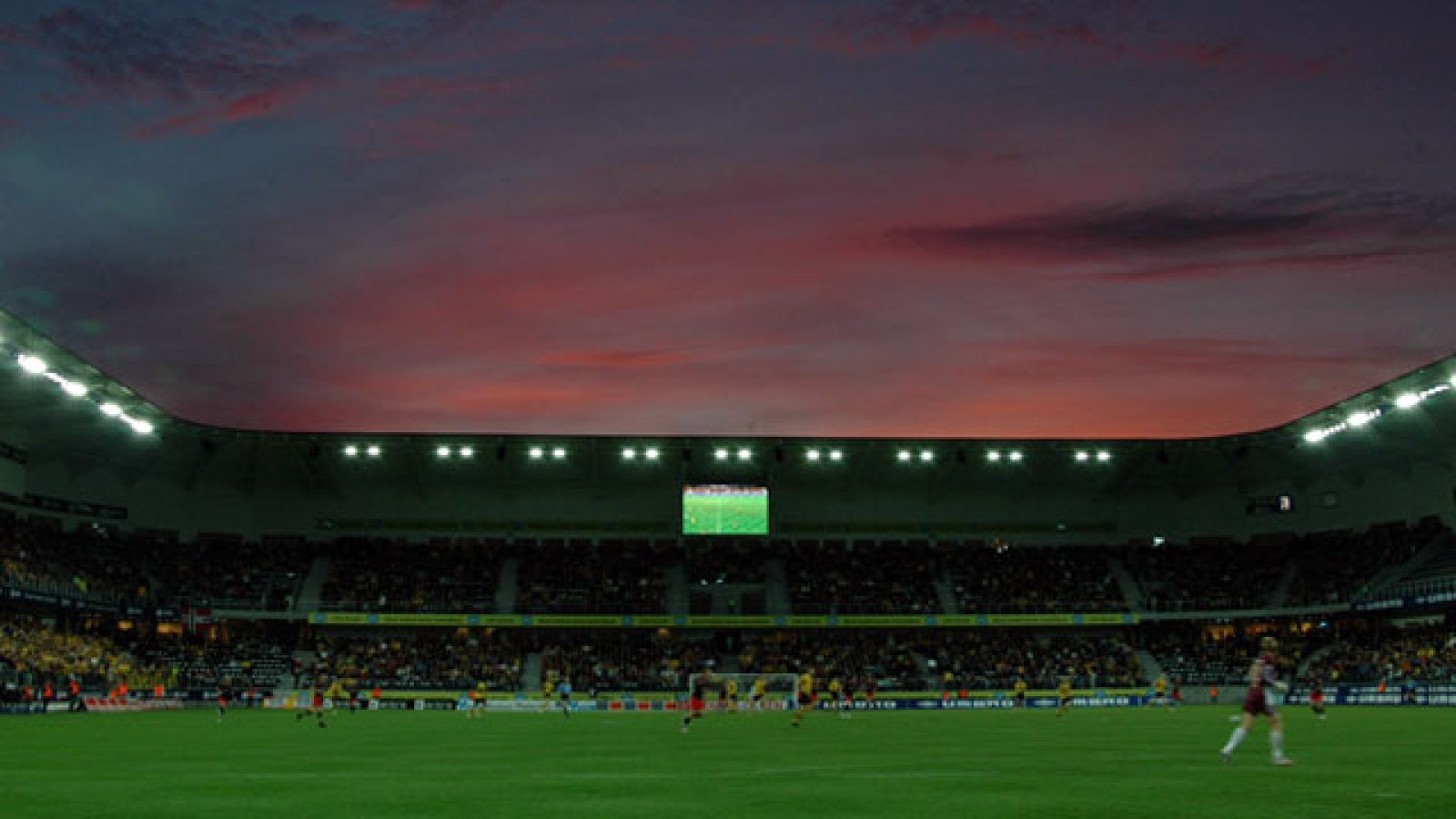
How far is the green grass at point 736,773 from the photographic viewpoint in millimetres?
14898

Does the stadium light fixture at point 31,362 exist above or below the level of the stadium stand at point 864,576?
above

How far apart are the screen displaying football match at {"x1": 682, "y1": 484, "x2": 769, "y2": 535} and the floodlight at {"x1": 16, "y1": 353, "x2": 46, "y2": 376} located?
3820 centimetres

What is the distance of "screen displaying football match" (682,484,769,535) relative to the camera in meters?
77.1

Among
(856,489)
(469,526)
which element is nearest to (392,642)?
(469,526)

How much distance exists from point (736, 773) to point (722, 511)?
5696cm

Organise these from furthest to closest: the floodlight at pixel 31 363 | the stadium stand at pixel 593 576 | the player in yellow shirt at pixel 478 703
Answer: the stadium stand at pixel 593 576 < the player in yellow shirt at pixel 478 703 < the floodlight at pixel 31 363

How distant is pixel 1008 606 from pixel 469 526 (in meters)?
36.6

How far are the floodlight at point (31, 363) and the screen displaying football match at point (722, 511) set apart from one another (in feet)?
125

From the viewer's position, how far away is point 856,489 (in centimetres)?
8425

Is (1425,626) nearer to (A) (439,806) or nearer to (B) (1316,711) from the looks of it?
(B) (1316,711)

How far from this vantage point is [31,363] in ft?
164

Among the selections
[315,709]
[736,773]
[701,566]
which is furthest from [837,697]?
[736,773]

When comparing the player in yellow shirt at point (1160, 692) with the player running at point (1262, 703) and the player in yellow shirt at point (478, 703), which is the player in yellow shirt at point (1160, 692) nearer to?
the player in yellow shirt at point (478, 703)

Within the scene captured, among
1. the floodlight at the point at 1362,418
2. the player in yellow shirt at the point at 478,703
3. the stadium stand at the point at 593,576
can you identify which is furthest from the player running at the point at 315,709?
the floodlight at the point at 1362,418
